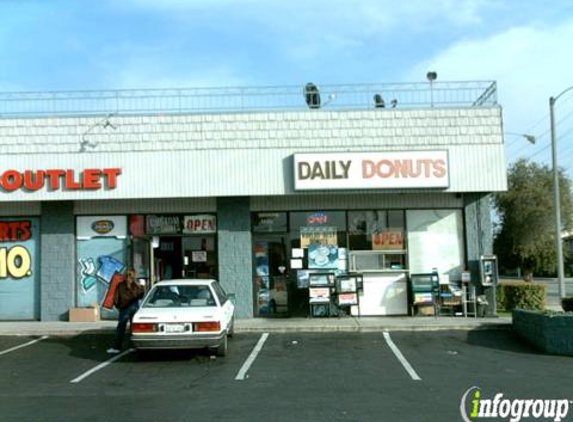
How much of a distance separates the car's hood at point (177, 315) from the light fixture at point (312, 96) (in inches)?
313

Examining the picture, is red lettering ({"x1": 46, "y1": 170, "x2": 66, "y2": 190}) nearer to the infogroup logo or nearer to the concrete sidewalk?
the concrete sidewalk

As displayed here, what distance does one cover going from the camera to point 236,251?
17.1 metres

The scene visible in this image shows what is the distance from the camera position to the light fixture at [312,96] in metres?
17.2

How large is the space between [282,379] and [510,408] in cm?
337

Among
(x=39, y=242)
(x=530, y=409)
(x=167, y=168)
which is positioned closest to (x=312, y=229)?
(x=167, y=168)

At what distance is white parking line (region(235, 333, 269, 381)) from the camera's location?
32.3 ft

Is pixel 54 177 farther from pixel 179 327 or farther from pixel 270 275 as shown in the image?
pixel 179 327

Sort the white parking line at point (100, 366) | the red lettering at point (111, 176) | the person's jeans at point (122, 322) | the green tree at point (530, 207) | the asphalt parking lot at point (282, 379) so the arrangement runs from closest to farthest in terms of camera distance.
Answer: the asphalt parking lot at point (282, 379) → the white parking line at point (100, 366) → the person's jeans at point (122, 322) → the red lettering at point (111, 176) → the green tree at point (530, 207)

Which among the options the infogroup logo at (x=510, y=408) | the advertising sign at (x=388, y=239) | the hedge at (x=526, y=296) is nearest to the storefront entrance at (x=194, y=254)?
the advertising sign at (x=388, y=239)

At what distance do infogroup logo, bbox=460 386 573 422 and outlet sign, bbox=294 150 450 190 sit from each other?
8.60 meters

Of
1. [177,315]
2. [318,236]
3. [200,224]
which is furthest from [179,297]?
[318,236]

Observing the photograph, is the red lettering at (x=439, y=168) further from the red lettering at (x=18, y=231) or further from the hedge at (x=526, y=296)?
the red lettering at (x=18, y=231)

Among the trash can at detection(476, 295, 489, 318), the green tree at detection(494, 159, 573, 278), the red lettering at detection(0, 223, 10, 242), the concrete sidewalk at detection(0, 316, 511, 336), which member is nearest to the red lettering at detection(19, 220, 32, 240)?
the red lettering at detection(0, 223, 10, 242)

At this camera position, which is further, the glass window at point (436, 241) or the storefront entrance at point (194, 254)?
→ the storefront entrance at point (194, 254)
